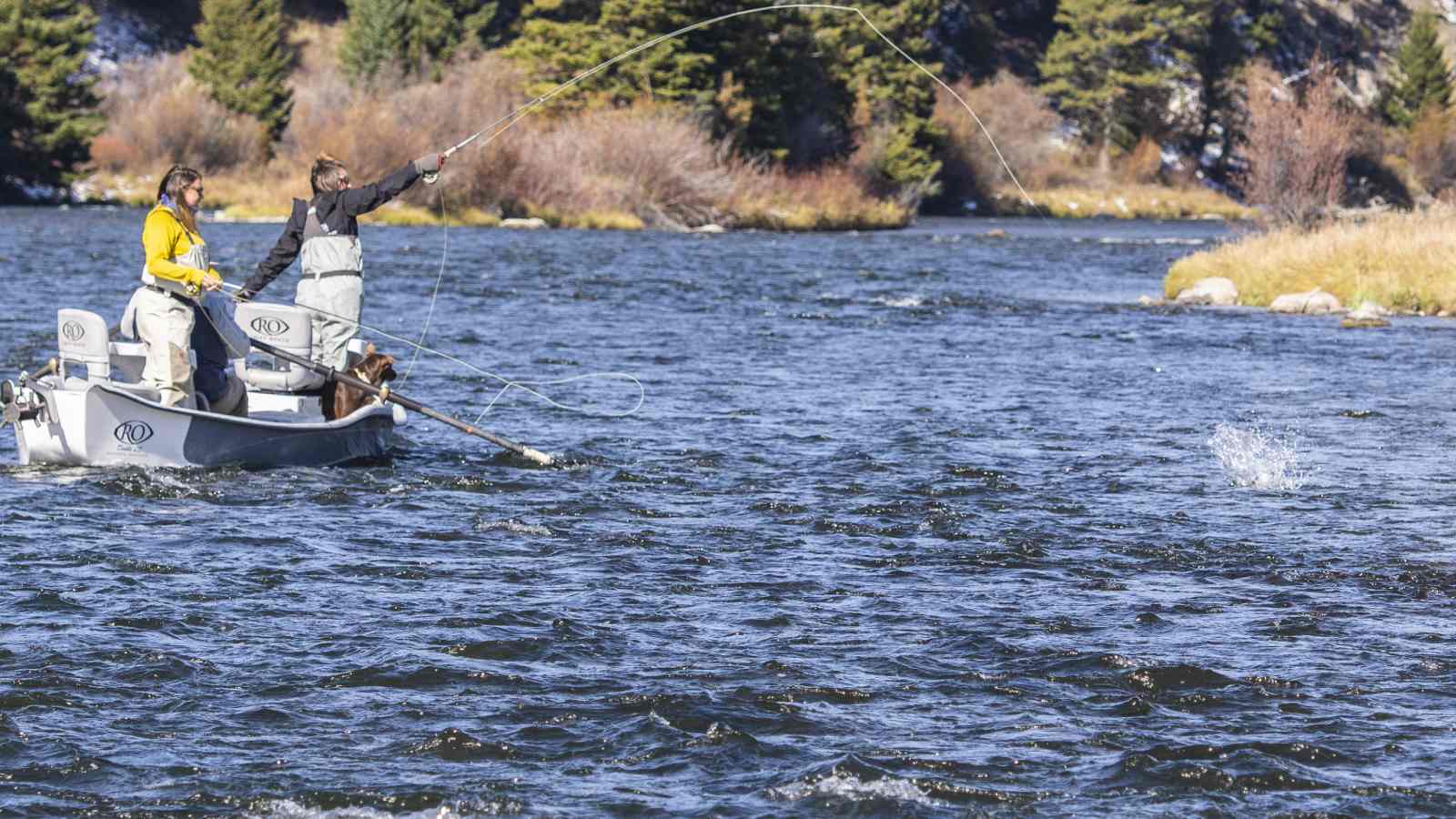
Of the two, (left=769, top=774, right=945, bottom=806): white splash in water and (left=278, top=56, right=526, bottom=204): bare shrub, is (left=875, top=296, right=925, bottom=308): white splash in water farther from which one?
(left=278, top=56, right=526, bottom=204): bare shrub

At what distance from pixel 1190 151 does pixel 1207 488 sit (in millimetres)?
82357

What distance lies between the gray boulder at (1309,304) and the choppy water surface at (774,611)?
8361 millimetres

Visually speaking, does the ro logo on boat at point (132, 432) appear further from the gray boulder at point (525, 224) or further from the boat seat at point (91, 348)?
the gray boulder at point (525, 224)

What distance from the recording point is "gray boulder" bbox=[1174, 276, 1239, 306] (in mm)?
29922

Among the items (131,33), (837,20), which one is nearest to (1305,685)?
(837,20)

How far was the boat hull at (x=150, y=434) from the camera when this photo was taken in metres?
12.3

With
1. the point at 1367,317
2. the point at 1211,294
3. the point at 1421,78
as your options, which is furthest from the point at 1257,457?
the point at 1421,78

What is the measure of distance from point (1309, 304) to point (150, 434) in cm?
1960

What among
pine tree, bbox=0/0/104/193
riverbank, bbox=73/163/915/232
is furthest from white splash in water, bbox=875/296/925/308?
pine tree, bbox=0/0/104/193

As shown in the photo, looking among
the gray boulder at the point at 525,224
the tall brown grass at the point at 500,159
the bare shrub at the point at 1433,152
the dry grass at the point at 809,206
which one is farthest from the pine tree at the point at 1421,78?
the gray boulder at the point at 525,224

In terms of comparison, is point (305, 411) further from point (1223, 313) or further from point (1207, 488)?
point (1223, 313)

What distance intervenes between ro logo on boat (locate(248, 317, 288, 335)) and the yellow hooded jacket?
980 mm

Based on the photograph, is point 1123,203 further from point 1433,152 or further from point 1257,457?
point 1257,457

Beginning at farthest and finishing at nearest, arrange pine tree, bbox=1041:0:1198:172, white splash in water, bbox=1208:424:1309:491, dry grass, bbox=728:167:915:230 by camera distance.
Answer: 1. pine tree, bbox=1041:0:1198:172
2. dry grass, bbox=728:167:915:230
3. white splash in water, bbox=1208:424:1309:491
